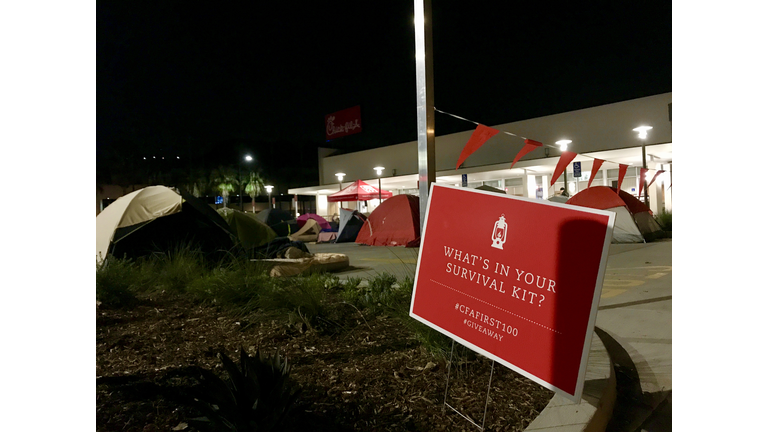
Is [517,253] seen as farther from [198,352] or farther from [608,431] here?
[198,352]

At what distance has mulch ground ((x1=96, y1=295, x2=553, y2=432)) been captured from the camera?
2.30m

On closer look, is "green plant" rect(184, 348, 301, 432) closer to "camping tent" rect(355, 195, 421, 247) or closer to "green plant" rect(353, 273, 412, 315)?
"green plant" rect(353, 273, 412, 315)

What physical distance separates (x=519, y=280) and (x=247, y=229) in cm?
947

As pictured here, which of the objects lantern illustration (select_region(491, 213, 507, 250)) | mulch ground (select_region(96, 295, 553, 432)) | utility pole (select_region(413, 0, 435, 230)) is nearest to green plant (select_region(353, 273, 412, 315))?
mulch ground (select_region(96, 295, 553, 432))

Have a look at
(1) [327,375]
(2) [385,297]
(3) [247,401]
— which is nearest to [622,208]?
(2) [385,297]

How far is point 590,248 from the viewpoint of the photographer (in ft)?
6.80

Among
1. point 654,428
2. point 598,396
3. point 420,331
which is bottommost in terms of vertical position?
point 654,428

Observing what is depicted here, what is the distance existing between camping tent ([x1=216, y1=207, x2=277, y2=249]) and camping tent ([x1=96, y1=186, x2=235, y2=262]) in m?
1.52

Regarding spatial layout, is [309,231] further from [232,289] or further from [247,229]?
[232,289]

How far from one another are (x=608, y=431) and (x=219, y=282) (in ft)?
13.0

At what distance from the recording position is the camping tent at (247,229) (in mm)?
10516

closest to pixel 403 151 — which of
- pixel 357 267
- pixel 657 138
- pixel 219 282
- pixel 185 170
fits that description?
pixel 657 138

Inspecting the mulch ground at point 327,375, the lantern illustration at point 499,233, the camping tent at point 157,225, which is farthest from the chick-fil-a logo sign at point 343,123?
the lantern illustration at point 499,233

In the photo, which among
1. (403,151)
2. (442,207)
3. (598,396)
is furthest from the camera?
(403,151)
